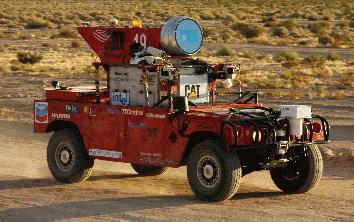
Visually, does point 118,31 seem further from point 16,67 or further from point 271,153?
point 16,67

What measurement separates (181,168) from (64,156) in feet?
9.51

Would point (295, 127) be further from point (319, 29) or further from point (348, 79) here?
point (319, 29)

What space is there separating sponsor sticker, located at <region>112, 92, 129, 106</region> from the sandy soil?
136 centimetres

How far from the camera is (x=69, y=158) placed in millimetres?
16078

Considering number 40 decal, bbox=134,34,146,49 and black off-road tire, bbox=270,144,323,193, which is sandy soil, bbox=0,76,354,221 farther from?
number 40 decal, bbox=134,34,146,49

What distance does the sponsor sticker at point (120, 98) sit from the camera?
15125 mm

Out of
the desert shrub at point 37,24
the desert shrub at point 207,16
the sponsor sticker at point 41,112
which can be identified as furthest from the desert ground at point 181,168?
the desert shrub at point 207,16

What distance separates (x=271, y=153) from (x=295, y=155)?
31.2 inches

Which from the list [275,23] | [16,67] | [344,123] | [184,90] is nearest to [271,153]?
[184,90]

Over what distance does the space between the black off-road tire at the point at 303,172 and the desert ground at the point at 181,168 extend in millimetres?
197

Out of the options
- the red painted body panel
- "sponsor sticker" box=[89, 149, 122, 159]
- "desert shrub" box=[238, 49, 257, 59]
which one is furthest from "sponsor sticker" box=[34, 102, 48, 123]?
"desert shrub" box=[238, 49, 257, 59]

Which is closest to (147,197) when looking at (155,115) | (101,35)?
(155,115)

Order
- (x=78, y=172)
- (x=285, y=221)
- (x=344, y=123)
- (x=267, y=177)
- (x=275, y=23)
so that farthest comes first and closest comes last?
(x=275, y=23), (x=344, y=123), (x=267, y=177), (x=78, y=172), (x=285, y=221)

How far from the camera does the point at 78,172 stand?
15953 mm
